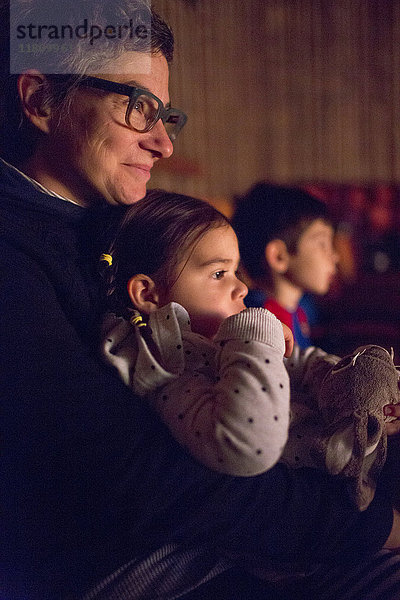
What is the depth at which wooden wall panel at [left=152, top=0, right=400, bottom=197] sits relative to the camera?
98.0 inches

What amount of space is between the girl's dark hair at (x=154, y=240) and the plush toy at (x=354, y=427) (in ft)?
0.87

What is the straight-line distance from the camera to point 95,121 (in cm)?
74

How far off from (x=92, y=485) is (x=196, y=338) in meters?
0.21

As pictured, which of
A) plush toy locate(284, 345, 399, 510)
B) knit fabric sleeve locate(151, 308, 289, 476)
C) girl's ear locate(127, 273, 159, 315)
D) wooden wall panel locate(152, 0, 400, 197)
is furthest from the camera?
wooden wall panel locate(152, 0, 400, 197)

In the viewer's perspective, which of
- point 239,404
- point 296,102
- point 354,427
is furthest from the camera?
point 296,102

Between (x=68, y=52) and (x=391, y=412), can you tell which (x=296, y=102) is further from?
(x=391, y=412)

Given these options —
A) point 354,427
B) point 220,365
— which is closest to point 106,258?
point 220,365

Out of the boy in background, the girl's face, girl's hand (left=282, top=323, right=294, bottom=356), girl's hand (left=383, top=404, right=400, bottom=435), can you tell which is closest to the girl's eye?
the girl's face

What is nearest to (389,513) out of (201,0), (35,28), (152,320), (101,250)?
(152,320)

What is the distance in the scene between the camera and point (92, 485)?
21.4 inches

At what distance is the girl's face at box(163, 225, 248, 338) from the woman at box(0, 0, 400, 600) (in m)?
0.12

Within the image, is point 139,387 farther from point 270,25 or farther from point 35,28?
point 270,25

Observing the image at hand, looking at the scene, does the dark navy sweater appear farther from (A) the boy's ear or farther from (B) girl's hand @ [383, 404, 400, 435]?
(A) the boy's ear

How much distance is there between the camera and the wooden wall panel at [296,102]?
98.0 inches
